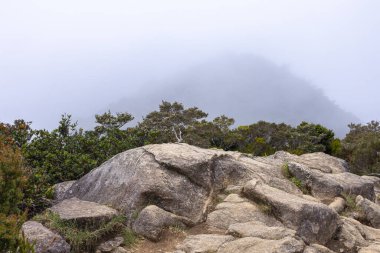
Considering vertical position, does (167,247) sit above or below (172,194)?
below

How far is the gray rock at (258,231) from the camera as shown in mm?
9338

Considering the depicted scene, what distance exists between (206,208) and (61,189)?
492 centimetres

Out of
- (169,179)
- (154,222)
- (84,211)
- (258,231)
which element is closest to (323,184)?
(258,231)

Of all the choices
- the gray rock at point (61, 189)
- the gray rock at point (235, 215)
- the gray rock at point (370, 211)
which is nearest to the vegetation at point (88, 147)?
the gray rock at point (61, 189)

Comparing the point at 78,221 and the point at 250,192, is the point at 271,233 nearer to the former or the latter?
the point at 250,192

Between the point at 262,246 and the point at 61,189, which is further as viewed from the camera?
the point at 61,189

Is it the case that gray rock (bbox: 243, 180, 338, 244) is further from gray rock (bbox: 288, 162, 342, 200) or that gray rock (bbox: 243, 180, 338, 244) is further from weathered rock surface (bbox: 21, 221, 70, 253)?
weathered rock surface (bbox: 21, 221, 70, 253)

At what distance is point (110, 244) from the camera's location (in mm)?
A: 9844

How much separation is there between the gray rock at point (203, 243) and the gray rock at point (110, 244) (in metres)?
1.45

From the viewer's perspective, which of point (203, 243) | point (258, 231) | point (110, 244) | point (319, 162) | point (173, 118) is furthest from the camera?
point (173, 118)

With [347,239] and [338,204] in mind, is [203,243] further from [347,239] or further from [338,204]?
[338,204]

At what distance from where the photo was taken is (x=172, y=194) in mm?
11508

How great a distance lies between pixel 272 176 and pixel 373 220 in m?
3.72

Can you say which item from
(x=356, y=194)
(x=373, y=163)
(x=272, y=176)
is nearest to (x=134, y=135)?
(x=272, y=176)
